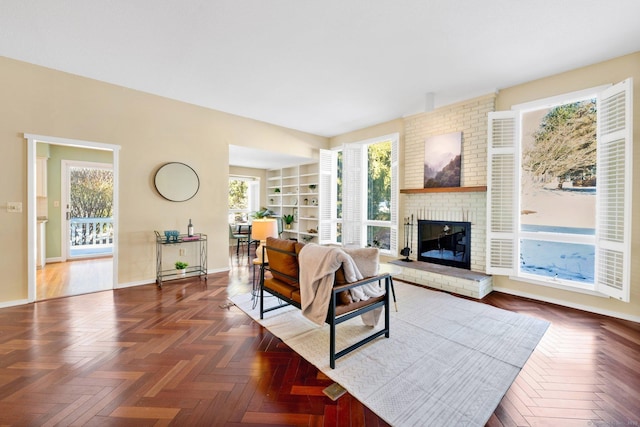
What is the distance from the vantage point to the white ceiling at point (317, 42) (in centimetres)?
230

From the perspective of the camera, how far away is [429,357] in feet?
7.23

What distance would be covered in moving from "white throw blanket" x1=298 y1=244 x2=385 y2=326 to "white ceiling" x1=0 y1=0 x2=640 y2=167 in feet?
6.92

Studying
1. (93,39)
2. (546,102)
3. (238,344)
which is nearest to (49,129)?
(93,39)

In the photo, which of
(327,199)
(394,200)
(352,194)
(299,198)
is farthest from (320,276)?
(299,198)

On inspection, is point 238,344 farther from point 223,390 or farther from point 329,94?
point 329,94

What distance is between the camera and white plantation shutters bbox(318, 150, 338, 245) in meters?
6.15

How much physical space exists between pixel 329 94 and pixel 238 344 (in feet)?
11.6

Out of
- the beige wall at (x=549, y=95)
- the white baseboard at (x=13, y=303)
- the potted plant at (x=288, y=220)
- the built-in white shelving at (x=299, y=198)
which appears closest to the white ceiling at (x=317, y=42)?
the beige wall at (x=549, y=95)

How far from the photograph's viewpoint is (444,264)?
4.48 meters

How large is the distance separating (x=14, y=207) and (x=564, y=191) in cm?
697

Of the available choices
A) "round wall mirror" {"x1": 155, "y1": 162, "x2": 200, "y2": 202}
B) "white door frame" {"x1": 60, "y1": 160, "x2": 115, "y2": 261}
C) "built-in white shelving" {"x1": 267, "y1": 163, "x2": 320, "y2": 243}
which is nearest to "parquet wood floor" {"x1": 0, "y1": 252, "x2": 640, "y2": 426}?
"round wall mirror" {"x1": 155, "y1": 162, "x2": 200, "y2": 202}

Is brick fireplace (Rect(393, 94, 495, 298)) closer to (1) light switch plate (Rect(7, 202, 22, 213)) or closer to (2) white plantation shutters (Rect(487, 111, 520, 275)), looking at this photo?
(2) white plantation shutters (Rect(487, 111, 520, 275))

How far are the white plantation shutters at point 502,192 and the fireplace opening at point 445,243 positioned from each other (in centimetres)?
41

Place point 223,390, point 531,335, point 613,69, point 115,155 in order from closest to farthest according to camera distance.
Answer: point 223,390 < point 531,335 < point 613,69 < point 115,155
